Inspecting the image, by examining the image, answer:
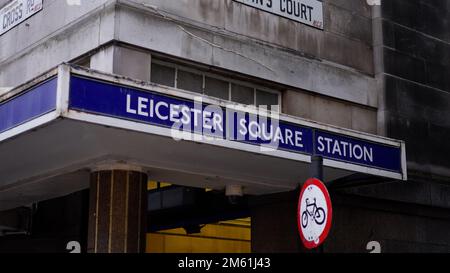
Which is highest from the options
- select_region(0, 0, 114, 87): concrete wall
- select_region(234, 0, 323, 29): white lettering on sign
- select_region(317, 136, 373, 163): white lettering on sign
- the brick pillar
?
select_region(234, 0, 323, 29): white lettering on sign

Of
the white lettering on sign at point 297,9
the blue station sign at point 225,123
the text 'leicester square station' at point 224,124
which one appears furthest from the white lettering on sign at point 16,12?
the blue station sign at point 225,123

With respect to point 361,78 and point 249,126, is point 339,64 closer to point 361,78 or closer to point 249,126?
point 361,78

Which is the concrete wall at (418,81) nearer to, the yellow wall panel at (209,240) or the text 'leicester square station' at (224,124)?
the text 'leicester square station' at (224,124)

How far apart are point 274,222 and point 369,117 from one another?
3.14 meters

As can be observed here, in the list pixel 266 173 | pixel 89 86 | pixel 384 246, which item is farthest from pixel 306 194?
pixel 384 246

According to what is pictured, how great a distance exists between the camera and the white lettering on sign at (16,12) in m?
14.5

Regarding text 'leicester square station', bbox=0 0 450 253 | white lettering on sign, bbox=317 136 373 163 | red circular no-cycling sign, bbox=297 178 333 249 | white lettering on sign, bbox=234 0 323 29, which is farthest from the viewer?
white lettering on sign, bbox=234 0 323 29

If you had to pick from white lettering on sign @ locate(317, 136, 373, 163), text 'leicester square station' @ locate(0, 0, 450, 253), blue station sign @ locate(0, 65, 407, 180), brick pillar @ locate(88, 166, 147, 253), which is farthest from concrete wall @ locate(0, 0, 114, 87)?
white lettering on sign @ locate(317, 136, 373, 163)

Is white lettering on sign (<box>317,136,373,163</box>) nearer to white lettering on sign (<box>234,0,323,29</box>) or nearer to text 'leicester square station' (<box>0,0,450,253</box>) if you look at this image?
text 'leicester square station' (<box>0,0,450,253</box>)

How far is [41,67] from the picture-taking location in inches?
543

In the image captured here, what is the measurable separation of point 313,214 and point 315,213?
3 centimetres

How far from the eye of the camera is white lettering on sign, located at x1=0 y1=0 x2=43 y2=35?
14539 mm

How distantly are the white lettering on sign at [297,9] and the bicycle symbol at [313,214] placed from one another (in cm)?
591

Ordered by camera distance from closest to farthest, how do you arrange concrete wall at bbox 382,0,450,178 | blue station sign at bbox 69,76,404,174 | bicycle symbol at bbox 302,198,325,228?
bicycle symbol at bbox 302,198,325,228
blue station sign at bbox 69,76,404,174
concrete wall at bbox 382,0,450,178
